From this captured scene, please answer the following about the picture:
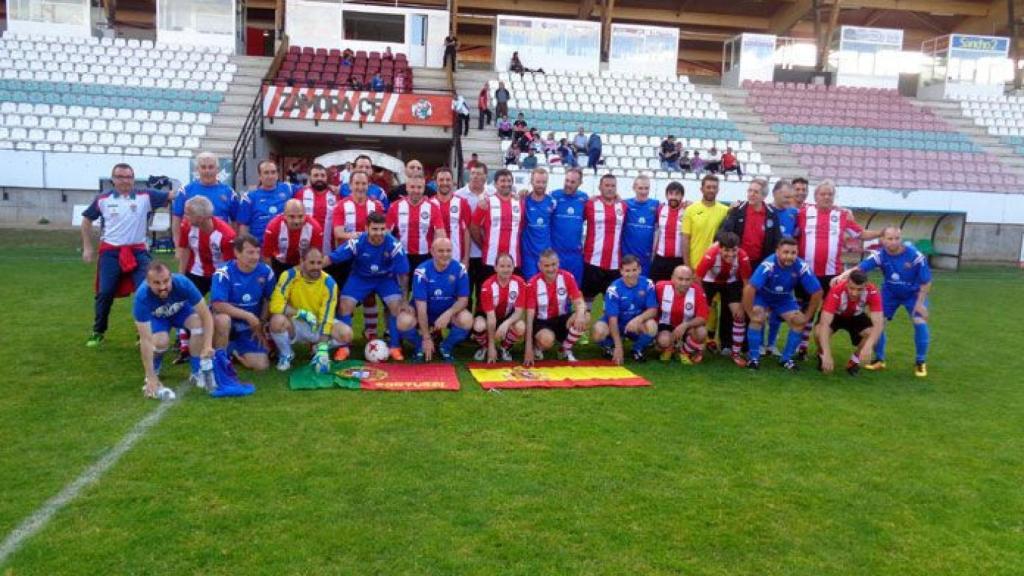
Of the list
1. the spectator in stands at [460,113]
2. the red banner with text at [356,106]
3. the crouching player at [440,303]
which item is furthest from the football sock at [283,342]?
the red banner with text at [356,106]

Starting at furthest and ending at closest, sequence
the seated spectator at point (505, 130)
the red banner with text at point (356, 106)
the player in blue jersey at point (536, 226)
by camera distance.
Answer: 1. the seated spectator at point (505, 130)
2. the red banner with text at point (356, 106)
3. the player in blue jersey at point (536, 226)

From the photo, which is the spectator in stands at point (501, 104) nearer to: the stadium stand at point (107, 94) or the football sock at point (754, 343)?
the stadium stand at point (107, 94)

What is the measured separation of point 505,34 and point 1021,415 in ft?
70.1

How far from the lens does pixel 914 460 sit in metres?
4.12

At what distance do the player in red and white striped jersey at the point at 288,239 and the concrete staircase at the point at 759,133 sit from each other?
50.8 feet

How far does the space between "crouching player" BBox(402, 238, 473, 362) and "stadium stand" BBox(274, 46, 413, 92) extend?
13966 mm

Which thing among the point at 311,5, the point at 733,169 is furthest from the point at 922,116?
the point at 311,5

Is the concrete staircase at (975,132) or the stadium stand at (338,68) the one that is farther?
the concrete staircase at (975,132)

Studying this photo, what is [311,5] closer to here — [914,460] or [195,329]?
[195,329]

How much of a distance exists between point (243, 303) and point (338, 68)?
1683 centimetres

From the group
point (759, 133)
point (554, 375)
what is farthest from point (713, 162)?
point (554, 375)

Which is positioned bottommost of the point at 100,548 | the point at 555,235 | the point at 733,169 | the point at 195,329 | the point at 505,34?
the point at 100,548

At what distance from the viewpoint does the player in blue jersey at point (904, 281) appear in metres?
6.27

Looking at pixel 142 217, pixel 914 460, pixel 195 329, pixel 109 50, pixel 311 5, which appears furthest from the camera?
pixel 311 5
